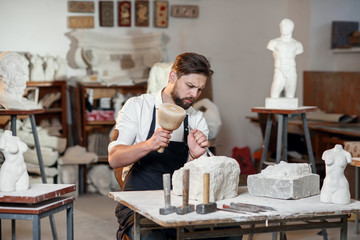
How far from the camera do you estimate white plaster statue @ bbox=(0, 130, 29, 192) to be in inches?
137

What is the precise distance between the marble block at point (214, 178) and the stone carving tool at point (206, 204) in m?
0.20

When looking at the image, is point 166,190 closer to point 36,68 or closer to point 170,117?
point 170,117

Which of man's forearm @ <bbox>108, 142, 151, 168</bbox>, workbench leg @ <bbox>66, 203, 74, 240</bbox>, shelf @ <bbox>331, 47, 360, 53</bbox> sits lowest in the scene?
workbench leg @ <bbox>66, 203, 74, 240</bbox>

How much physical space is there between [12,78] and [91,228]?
64.7 inches

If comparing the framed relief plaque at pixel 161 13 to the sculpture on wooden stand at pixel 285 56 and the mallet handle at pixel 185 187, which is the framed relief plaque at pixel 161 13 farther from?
the mallet handle at pixel 185 187

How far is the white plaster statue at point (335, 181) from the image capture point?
10.4 feet

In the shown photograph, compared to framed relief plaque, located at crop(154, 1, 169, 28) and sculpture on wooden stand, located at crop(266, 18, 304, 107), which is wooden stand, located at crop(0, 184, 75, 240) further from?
framed relief plaque, located at crop(154, 1, 169, 28)

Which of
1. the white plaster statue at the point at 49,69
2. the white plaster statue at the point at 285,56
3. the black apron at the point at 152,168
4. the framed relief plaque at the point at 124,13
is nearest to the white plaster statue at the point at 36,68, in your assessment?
the white plaster statue at the point at 49,69

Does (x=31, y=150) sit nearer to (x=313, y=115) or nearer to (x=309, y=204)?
(x=313, y=115)

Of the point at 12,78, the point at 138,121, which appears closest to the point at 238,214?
the point at 138,121

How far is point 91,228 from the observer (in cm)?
585

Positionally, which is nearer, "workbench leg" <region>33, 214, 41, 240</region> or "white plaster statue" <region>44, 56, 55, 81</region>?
"workbench leg" <region>33, 214, 41, 240</region>

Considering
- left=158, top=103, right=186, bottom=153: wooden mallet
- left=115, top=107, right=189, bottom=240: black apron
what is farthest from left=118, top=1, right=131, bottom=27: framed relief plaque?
left=158, top=103, right=186, bottom=153: wooden mallet

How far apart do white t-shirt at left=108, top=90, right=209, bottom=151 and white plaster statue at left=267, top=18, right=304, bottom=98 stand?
6.64 ft
